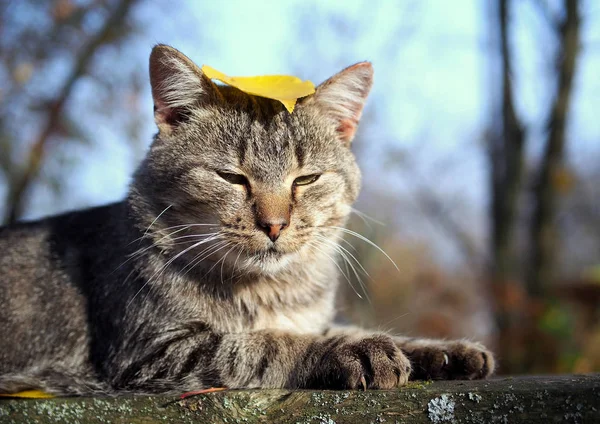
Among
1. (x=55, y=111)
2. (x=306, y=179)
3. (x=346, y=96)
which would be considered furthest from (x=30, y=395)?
(x=55, y=111)

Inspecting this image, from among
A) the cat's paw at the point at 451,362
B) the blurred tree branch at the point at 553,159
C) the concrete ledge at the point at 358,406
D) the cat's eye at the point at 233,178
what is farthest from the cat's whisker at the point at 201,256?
the blurred tree branch at the point at 553,159

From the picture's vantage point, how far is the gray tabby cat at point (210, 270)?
2.07 metres

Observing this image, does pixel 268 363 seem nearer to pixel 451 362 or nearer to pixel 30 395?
pixel 451 362

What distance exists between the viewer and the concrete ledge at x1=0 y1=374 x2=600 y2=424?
1.53 metres

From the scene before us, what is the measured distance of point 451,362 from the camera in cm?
208

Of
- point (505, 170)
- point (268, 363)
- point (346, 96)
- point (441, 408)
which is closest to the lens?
point (441, 408)

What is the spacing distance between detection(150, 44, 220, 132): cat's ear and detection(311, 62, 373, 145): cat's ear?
51 centimetres

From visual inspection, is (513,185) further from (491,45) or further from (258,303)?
(258,303)

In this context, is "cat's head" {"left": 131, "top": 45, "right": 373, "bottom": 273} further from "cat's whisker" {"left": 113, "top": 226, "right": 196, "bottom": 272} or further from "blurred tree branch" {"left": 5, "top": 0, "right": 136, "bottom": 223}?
"blurred tree branch" {"left": 5, "top": 0, "right": 136, "bottom": 223}

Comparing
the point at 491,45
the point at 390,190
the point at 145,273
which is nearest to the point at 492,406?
the point at 145,273

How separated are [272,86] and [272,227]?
0.58 meters

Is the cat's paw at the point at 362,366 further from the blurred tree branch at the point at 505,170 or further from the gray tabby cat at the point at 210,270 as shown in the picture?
the blurred tree branch at the point at 505,170

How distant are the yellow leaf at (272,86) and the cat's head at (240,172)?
5.9 inches

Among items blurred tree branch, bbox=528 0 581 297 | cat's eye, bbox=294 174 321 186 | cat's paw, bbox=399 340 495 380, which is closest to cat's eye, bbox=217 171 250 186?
cat's eye, bbox=294 174 321 186
